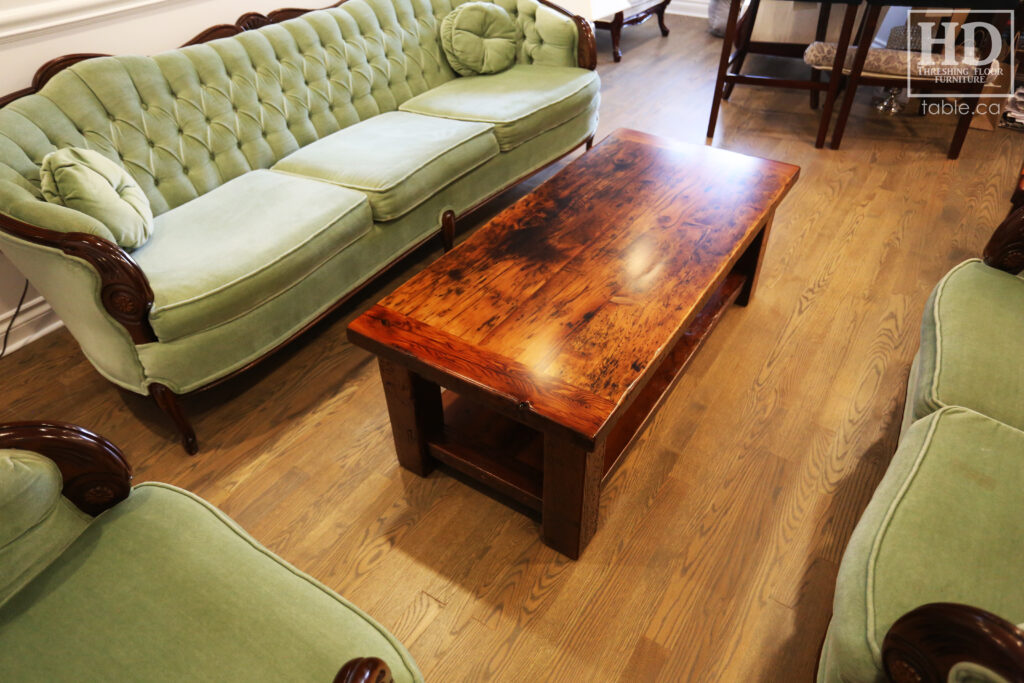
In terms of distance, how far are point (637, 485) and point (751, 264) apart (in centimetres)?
91

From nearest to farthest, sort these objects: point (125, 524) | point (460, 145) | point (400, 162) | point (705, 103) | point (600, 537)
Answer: point (125, 524) → point (600, 537) → point (400, 162) → point (460, 145) → point (705, 103)

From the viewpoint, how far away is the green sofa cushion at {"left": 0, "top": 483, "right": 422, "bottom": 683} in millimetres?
878

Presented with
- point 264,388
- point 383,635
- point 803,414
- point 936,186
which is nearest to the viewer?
point 383,635

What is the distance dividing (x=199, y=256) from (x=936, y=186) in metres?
3.02

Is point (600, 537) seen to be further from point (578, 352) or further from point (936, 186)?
point (936, 186)

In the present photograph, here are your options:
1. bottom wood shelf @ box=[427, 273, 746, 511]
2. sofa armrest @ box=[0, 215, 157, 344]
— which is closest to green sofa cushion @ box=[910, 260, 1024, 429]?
bottom wood shelf @ box=[427, 273, 746, 511]

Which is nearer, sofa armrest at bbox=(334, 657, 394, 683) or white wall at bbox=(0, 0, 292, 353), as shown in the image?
sofa armrest at bbox=(334, 657, 394, 683)

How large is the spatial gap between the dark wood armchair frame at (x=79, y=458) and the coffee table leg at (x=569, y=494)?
763 mm

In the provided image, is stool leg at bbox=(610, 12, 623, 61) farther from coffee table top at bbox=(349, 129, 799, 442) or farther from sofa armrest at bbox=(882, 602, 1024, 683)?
sofa armrest at bbox=(882, 602, 1024, 683)

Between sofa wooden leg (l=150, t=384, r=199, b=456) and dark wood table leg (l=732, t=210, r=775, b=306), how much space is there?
66.9 inches

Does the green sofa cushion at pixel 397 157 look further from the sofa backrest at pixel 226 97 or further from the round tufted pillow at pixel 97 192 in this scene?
the round tufted pillow at pixel 97 192

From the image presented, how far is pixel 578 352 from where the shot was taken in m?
1.36

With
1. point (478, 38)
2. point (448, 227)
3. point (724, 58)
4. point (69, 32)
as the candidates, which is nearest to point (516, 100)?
point (478, 38)

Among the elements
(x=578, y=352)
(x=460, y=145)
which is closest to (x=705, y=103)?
(x=460, y=145)
